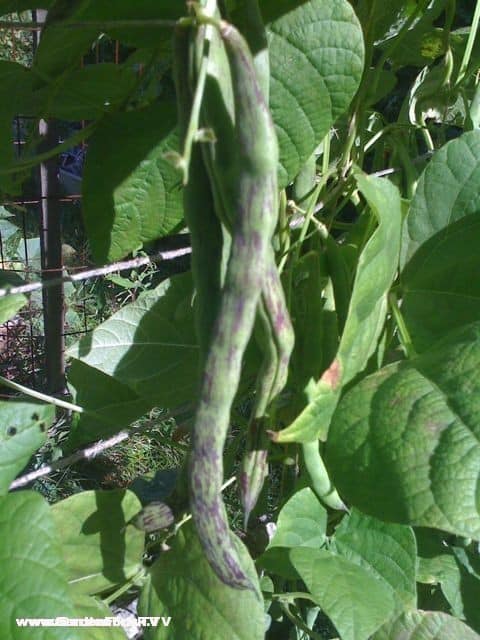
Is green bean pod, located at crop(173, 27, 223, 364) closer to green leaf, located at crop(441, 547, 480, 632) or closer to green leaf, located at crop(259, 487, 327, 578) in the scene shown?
green leaf, located at crop(259, 487, 327, 578)

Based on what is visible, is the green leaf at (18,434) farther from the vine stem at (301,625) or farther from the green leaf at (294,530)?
the vine stem at (301,625)

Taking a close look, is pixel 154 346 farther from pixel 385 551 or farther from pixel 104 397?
pixel 385 551

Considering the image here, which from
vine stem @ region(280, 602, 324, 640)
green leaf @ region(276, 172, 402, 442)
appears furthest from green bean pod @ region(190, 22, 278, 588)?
vine stem @ region(280, 602, 324, 640)

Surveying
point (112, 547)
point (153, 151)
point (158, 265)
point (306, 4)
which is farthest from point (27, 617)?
point (158, 265)

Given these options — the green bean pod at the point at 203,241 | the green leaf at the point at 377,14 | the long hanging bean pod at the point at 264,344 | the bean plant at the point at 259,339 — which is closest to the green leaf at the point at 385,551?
the bean plant at the point at 259,339

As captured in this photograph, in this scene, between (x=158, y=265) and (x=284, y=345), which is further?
(x=158, y=265)

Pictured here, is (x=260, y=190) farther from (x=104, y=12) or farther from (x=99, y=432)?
(x=99, y=432)
